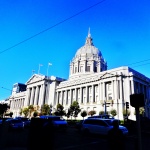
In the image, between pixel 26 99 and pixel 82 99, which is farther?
pixel 26 99

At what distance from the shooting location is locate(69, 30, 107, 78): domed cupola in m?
109

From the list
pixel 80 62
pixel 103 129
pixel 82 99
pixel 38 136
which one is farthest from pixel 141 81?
pixel 38 136

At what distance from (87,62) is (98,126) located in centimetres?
9005

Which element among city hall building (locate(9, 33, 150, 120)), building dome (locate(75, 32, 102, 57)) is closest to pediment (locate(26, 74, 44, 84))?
city hall building (locate(9, 33, 150, 120))

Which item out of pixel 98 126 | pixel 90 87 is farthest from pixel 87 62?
pixel 98 126

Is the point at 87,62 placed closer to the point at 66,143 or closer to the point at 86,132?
the point at 86,132

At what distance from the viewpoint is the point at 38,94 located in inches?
4284

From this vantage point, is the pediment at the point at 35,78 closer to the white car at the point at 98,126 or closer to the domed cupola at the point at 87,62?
the domed cupola at the point at 87,62

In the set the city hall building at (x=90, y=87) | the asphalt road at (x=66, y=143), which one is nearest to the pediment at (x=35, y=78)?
the city hall building at (x=90, y=87)

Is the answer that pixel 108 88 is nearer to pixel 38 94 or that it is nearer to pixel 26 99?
pixel 38 94

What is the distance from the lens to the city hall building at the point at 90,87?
75125mm

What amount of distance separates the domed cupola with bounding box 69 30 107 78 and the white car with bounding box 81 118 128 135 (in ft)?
274

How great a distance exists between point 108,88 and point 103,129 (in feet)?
197

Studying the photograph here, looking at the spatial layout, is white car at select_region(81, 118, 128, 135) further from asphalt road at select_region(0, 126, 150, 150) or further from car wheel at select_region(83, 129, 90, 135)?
asphalt road at select_region(0, 126, 150, 150)
